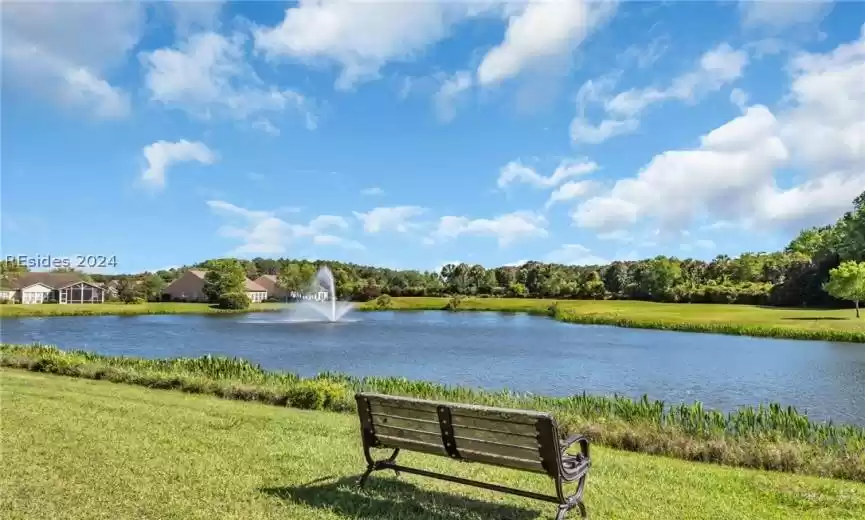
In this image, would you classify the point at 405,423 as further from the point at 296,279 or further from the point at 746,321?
the point at 296,279

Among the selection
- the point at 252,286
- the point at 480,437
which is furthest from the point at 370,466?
the point at 252,286

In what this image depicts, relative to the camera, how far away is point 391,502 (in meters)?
5.83

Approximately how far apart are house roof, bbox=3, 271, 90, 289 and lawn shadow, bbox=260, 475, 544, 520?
10477 cm

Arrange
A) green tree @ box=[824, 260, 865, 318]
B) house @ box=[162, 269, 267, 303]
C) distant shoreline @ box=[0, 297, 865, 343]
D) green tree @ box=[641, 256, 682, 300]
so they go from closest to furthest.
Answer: distant shoreline @ box=[0, 297, 865, 343], green tree @ box=[824, 260, 865, 318], green tree @ box=[641, 256, 682, 300], house @ box=[162, 269, 267, 303]

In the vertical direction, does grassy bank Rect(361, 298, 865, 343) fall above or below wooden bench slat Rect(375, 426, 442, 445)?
below

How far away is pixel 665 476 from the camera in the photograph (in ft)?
22.7

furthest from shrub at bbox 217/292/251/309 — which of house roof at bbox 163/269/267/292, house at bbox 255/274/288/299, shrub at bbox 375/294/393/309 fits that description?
house at bbox 255/274/288/299

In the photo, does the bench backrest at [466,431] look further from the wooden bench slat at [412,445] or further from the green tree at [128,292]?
the green tree at [128,292]

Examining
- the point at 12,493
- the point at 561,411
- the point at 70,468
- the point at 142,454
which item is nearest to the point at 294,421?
the point at 142,454

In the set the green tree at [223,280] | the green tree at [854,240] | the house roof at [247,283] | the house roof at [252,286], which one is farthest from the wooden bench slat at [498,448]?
the house roof at [252,286]

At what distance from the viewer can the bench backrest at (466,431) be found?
17.0 feet

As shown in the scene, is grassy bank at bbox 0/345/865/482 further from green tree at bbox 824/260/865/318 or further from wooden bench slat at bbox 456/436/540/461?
green tree at bbox 824/260/865/318

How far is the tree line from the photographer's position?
7188 cm

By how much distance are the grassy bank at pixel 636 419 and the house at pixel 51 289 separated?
9075 centimetres
